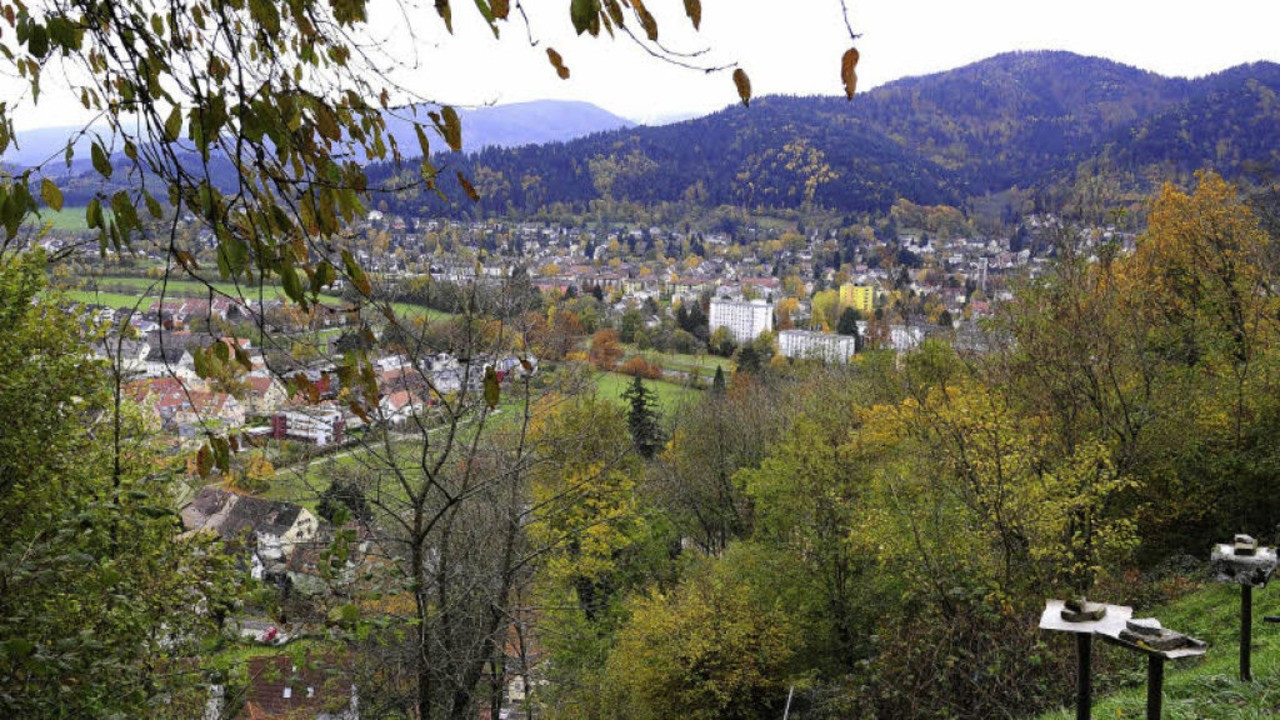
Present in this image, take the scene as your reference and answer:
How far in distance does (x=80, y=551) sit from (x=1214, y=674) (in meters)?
6.98

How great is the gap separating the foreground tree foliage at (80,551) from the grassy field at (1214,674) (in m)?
5.60

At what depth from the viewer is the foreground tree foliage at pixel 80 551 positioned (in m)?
3.20

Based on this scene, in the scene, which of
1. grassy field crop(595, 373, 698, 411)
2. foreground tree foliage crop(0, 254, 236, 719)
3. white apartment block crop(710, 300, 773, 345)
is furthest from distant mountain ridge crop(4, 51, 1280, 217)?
foreground tree foliage crop(0, 254, 236, 719)

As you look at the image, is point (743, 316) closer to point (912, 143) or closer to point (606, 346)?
point (606, 346)

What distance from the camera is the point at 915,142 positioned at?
551ft

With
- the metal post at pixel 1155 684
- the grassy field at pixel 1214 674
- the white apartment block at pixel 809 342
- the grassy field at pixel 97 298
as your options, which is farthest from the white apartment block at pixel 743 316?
the metal post at pixel 1155 684

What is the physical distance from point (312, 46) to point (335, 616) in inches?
99.2

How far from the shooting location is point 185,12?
6.80 feet

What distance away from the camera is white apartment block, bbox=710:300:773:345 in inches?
2970

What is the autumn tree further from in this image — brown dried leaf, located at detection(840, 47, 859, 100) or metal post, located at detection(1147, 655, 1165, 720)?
brown dried leaf, located at detection(840, 47, 859, 100)

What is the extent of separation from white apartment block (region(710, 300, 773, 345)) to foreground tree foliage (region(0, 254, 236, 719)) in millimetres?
69010

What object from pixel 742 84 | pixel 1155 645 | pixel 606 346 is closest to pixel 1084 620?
pixel 1155 645

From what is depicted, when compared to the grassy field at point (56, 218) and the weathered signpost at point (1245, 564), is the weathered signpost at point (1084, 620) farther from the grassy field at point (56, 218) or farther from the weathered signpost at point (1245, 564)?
the grassy field at point (56, 218)

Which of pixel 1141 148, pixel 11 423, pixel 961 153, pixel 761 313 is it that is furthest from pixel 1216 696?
pixel 961 153
